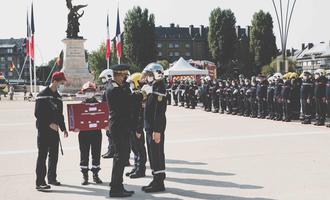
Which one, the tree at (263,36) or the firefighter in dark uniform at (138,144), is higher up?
the tree at (263,36)

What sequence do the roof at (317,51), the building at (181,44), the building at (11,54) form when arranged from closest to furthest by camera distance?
the building at (181,44)
the roof at (317,51)
the building at (11,54)

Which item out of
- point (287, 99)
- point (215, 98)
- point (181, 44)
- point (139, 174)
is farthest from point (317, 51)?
point (139, 174)

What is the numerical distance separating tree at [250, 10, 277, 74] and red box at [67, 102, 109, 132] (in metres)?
78.9

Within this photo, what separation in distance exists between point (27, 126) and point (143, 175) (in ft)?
36.3

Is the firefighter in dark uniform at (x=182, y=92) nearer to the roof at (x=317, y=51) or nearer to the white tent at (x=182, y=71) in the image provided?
the white tent at (x=182, y=71)

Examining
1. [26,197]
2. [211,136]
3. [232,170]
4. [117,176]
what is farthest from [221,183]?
[211,136]

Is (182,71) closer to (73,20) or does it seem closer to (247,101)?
(73,20)

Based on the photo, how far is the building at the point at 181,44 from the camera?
12400cm

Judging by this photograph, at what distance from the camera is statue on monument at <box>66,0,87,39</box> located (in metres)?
44.8

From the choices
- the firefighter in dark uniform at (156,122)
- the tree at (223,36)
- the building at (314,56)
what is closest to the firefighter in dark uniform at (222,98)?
the firefighter in dark uniform at (156,122)

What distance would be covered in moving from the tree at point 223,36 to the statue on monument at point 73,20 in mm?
42740

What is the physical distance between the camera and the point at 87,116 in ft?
26.3

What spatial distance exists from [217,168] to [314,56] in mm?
132801

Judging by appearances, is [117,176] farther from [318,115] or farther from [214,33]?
[214,33]
